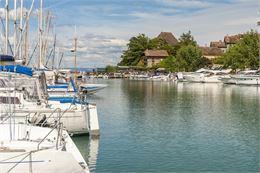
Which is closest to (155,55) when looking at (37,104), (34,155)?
(37,104)

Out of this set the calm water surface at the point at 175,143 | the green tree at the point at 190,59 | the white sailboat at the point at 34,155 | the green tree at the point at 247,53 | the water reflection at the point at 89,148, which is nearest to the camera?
the white sailboat at the point at 34,155

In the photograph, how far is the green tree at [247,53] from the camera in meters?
103

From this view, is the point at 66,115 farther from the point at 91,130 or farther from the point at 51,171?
the point at 51,171

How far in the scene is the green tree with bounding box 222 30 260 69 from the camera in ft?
338

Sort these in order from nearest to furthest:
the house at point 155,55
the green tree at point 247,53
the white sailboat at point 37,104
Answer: the white sailboat at point 37,104 → the green tree at point 247,53 → the house at point 155,55

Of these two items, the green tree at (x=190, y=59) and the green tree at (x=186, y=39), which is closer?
the green tree at (x=190, y=59)

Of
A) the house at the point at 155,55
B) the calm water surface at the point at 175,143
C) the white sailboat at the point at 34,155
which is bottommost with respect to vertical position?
the calm water surface at the point at 175,143

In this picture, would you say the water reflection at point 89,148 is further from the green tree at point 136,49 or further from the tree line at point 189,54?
the green tree at point 136,49

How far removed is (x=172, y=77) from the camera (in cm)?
12938

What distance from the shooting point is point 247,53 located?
4158 inches

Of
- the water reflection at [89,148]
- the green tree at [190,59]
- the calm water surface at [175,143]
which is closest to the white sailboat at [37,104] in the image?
the water reflection at [89,148]

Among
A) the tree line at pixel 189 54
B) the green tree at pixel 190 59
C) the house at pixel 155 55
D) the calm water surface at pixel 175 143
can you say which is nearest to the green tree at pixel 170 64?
the tree line at pixel 189 54

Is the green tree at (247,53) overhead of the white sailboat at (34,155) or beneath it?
overhead

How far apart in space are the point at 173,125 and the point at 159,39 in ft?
522
